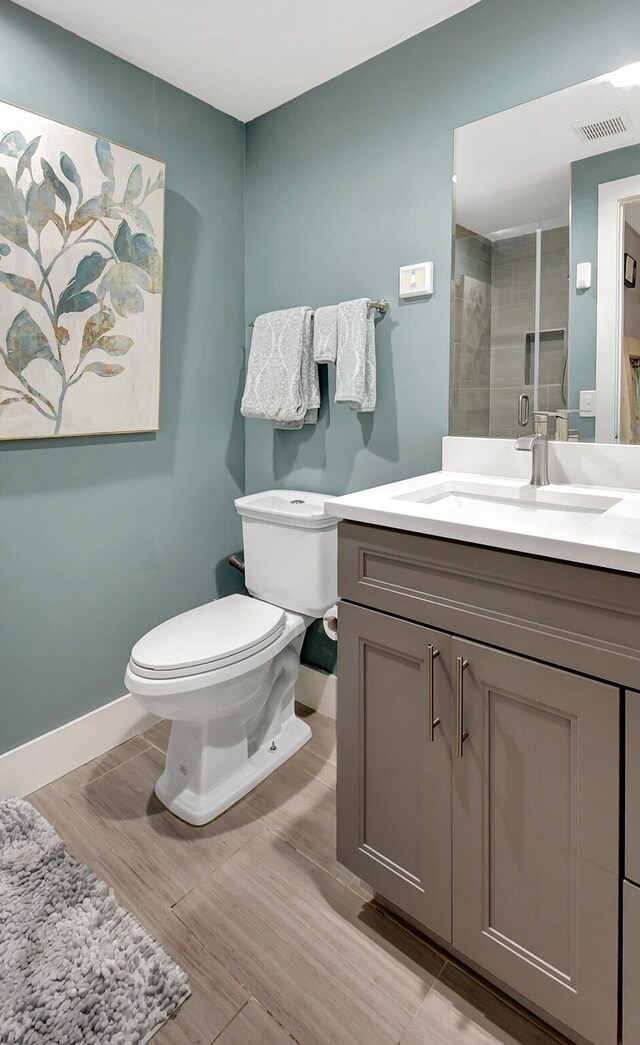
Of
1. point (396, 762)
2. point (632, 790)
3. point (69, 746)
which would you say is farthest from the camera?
point (69, 746)

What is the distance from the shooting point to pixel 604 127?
54.7 inches

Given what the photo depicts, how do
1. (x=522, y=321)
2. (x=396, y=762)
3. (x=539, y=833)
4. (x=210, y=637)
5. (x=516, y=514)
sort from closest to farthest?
(x=539, y=833) < (x=396, y=762) < (x=516, y=514) < (x=522, y=321) < (x=210, y=637)

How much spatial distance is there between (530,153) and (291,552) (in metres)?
1.31

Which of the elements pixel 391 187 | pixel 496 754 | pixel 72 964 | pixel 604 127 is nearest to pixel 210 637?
pixel 72 964

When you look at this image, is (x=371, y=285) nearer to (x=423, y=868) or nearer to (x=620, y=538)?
(x=620, y=538)

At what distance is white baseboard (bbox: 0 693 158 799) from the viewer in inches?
68.4

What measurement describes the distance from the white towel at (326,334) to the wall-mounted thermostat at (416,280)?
0.23 m

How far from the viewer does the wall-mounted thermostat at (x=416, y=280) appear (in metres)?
1.73

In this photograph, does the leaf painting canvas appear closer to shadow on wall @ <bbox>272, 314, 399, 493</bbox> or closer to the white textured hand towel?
the white textured hand towel

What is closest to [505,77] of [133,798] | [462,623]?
[462,623]

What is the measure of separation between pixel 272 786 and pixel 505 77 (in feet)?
6.99

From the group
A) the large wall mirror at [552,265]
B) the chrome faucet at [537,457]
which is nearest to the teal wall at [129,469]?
the large wall mirror at [552,265]

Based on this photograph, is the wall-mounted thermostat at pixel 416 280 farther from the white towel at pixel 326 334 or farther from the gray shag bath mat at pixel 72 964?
the gray shag bath mat at pixel 72 964

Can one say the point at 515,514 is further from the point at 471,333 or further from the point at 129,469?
the point at 129,469
